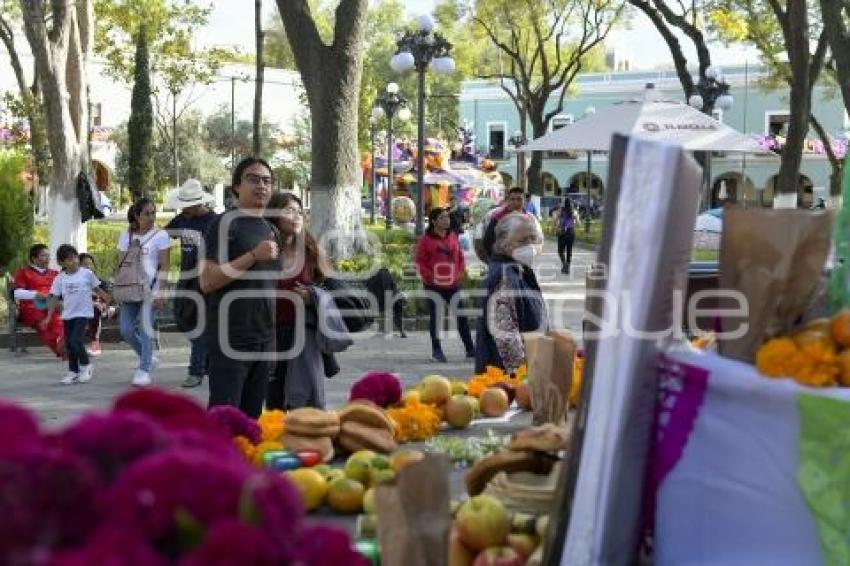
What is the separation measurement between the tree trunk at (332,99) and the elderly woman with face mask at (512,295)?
688 centimetres

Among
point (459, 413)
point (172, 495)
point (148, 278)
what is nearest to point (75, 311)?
point (148, 278)

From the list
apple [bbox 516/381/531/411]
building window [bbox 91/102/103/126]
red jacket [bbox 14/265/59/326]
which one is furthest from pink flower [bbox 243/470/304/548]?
building window [bbox 91/102/103/126]

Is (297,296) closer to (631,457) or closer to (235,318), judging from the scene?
(235,318)

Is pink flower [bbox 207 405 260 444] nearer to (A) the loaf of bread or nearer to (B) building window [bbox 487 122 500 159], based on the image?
(A) the loaf of bread

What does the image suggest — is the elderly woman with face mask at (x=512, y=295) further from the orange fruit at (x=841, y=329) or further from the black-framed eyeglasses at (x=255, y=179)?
the orange fruit at (x=841, y=329)

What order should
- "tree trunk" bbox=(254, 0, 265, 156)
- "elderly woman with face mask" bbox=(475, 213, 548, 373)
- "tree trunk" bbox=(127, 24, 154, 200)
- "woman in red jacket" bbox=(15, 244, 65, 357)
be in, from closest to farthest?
"elderly woman with face mask" bbox=(475, 213, 548, 373), "woman in red jacket" bbox=(15, 244, 65, 357), "tree trunk" bbox=(254, 0, 265, 156), "tree trunk" bbox=(127, 24, 154, 200)

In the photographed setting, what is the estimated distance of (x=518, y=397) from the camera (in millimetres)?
4539

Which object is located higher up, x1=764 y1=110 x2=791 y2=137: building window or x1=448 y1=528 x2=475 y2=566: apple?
x1=764 y1=110 x2=791 y2=137: building window

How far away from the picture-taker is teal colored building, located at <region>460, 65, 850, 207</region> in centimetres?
5784

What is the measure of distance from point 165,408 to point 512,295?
7.14 m

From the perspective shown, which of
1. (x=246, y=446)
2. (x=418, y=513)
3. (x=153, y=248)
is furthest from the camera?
(x=153, y=248)

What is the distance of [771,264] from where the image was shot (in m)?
2.55

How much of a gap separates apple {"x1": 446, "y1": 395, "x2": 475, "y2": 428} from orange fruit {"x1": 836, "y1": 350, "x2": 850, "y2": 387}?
1.83 metres

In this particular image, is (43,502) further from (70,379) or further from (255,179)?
(70,379)
